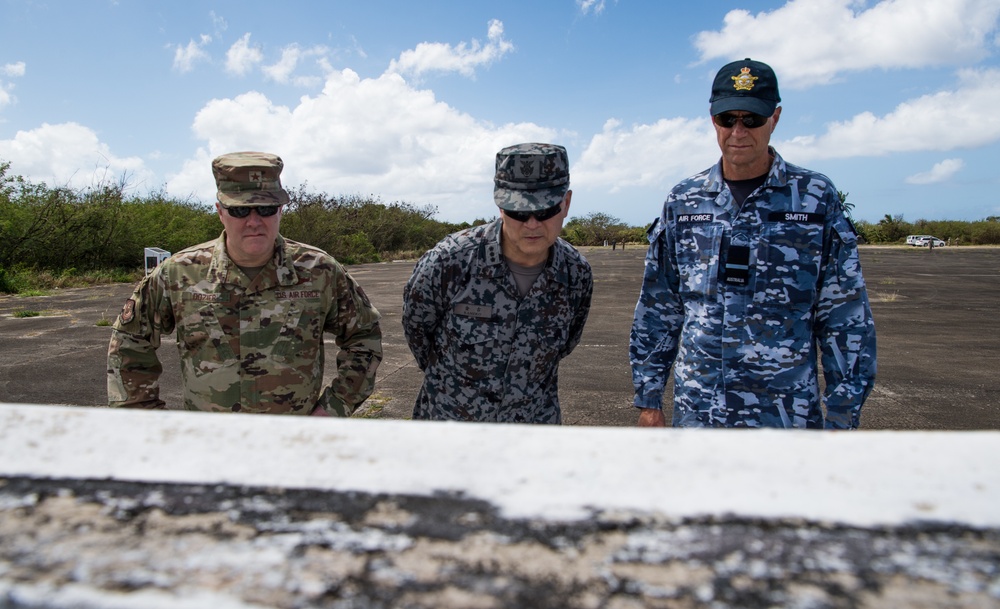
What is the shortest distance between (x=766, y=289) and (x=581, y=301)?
0.78 meters

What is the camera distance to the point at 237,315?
101 inches

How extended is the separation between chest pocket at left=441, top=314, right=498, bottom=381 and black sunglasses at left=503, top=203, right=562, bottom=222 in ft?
1.45

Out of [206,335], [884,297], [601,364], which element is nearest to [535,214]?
[206,335]

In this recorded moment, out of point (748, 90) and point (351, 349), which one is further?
point (351, 349)

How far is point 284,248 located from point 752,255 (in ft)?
5.97

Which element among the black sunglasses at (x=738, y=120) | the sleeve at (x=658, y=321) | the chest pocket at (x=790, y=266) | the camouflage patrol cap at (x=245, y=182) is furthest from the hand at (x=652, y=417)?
the camouflage patrol cap at (x=245, y=182)

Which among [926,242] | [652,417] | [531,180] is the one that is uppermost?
[926,242]

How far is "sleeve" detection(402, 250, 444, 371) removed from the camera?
8.54 feet

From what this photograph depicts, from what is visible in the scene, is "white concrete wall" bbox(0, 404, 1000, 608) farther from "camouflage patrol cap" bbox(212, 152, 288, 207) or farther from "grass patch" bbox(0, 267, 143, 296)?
"grass patch" bbox(0, 267, 143, 296)

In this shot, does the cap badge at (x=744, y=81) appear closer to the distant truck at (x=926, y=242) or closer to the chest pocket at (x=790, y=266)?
the chest pocket at (x=790, y=266)

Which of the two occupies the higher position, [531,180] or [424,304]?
[531,180]

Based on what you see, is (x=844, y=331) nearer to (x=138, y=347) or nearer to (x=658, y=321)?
(x=658, y=321)

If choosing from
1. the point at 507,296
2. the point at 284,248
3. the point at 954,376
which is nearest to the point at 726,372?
the point at 507,296

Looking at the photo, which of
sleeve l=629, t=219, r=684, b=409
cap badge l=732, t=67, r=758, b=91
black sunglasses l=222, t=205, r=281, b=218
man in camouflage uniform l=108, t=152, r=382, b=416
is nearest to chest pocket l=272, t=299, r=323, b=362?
man in camouflage uniform l=108, t=152, r=382, b=416
